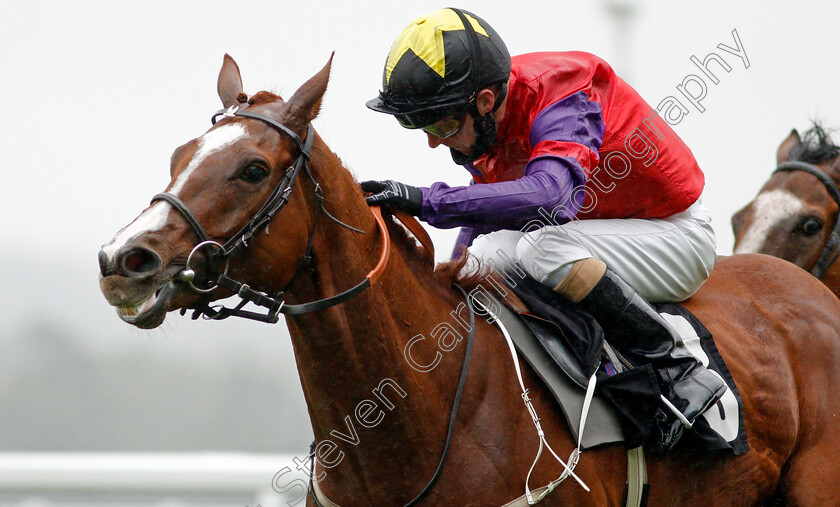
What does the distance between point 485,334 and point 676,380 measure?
2.26 feet

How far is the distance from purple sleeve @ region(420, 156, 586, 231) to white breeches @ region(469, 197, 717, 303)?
0.88ft

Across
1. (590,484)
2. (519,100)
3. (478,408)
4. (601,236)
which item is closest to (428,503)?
(478,408)

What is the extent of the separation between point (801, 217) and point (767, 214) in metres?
0.19

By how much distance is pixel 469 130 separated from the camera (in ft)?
9.77

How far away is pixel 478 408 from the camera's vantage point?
258cm

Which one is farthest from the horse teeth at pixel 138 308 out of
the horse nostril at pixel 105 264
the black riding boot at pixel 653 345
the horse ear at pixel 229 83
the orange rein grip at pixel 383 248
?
the black riding boot at pixel 653 345

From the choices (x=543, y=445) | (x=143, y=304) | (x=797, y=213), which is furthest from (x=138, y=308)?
(x=797, y=213)

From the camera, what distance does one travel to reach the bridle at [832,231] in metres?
4.95

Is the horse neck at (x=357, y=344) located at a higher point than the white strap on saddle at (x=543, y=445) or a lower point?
higher

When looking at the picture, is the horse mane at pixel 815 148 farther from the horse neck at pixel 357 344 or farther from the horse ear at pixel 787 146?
the horse neck at pixel 357 344

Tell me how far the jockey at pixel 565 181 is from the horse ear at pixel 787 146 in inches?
93.1

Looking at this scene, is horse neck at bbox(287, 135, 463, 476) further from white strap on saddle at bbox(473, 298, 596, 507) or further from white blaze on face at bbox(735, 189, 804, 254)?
white blaze on face at bbox(735, 189, 804, 254)

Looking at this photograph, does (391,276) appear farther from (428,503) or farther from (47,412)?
(47,412)

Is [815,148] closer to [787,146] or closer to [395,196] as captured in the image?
[787,146]
